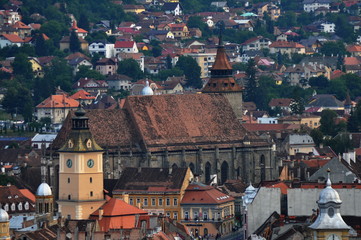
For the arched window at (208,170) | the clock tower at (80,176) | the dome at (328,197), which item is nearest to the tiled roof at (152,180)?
the clock tower at (80,176)

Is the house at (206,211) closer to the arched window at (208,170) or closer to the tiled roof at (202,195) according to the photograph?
the tiled roof at (202,195)

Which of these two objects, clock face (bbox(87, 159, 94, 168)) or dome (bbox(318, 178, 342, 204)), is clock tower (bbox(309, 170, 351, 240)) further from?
clock face (bbox(87, 159, 94, 168))

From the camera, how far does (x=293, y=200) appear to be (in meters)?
123

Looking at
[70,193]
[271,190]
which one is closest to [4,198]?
[70,193]

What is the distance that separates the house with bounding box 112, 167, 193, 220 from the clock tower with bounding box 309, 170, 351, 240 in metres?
57.1

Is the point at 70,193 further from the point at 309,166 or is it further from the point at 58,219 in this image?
the point at 309,166

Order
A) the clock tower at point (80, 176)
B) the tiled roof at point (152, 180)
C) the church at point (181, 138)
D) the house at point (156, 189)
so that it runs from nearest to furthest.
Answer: the clock tower at point (80, 176)
the house at point (156, 189)
the tiled roof at point (152, 180)
the church at point (181, 138)

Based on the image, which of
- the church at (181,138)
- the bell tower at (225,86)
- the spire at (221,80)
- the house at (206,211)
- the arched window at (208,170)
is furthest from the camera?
the spire at (221,80)

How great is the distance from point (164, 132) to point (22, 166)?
49.6ft

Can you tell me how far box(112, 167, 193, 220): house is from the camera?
152 meters

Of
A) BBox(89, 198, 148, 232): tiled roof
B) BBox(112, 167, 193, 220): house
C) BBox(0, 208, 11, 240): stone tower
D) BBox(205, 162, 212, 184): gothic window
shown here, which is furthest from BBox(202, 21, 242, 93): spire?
BBox(0, 208, 11, 240): stone tower

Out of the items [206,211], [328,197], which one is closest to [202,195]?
[206,211]

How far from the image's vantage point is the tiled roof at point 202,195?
491 feet

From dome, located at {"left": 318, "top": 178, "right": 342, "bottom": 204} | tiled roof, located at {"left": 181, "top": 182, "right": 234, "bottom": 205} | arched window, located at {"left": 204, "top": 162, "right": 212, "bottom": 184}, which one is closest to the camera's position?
dome, located at {"left": 318, "top": 178, "right": 342, "bottom": 204}
